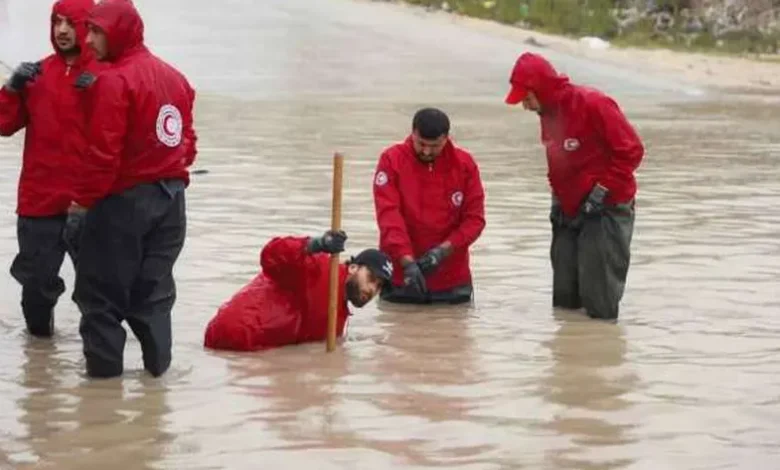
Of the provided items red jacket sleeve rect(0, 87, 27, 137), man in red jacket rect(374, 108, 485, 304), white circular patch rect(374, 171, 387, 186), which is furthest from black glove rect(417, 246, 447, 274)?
red jacket sleeve rect(0, 87, 27, 137)

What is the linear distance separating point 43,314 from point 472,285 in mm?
2752

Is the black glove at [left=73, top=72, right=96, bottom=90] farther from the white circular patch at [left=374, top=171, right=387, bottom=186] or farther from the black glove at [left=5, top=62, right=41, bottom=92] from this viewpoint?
the white circular patch at [left=374, top=171, right=387, bottom=186]

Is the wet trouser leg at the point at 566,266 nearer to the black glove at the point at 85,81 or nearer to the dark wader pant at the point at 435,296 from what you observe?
the dark wader pant at the point at 435,296

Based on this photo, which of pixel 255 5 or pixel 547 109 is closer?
pixel 547 109

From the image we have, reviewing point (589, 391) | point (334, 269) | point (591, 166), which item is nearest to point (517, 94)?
point (591, 166)

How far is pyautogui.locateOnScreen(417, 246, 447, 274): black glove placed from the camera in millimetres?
10500

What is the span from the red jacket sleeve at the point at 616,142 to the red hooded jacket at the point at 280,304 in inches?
67.2

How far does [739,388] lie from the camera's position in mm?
8680

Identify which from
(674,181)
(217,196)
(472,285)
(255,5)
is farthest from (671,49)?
(472,285)

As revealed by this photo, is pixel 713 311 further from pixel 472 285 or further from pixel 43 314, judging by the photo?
pixel 43 314

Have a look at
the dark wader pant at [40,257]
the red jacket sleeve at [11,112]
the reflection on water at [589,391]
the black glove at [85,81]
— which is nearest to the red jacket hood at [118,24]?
the black glove at [85,81]

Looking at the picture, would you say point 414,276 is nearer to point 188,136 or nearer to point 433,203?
point 433,203

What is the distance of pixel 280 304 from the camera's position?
944cm

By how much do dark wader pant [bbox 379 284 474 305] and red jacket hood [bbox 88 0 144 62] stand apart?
292 centimetres
